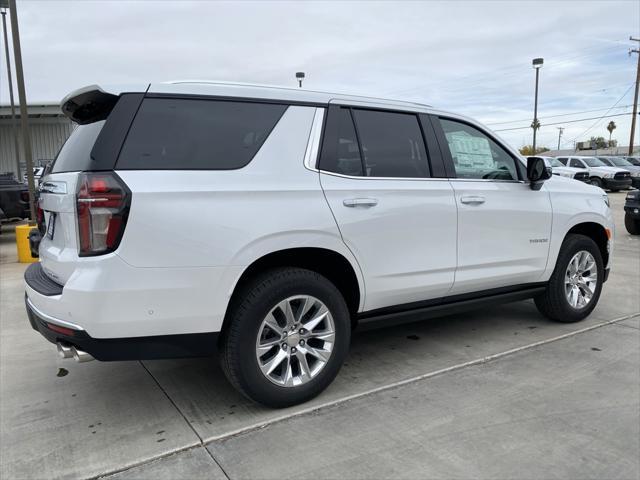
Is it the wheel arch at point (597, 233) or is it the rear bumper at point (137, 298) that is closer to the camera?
the rear bumper at point (137, 298)

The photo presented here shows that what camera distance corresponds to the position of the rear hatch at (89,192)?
266 cm

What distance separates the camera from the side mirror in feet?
14.4

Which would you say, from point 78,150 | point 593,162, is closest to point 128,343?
point 78,150

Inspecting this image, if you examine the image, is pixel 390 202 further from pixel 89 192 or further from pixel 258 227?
pixel 89 192

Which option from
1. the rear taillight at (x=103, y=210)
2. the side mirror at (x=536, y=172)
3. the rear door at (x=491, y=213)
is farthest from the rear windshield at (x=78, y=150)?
the side mirror at (x=536, y=172)

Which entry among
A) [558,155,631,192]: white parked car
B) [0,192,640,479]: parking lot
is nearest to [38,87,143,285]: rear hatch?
[0,192,640,479]: parking lot

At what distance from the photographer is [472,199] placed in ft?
13.2

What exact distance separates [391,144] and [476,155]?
3.04 feet

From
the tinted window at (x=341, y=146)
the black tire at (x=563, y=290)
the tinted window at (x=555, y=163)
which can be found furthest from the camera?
the tinted window at (x=555, y=163)

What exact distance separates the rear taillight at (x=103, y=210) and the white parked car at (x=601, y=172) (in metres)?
24.5

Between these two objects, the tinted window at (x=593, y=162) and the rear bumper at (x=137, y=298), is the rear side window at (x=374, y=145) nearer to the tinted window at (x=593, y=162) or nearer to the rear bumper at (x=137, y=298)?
the rear bumper at (x=137, y=298)

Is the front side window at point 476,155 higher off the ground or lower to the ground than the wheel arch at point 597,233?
higher

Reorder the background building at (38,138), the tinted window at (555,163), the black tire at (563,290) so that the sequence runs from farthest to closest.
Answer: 1. the background building at (38,138)
2. the tinted window at (555,163)
3. the black tire at (563,290)

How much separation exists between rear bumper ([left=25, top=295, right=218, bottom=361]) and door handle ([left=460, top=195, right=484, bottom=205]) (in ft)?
7.00
